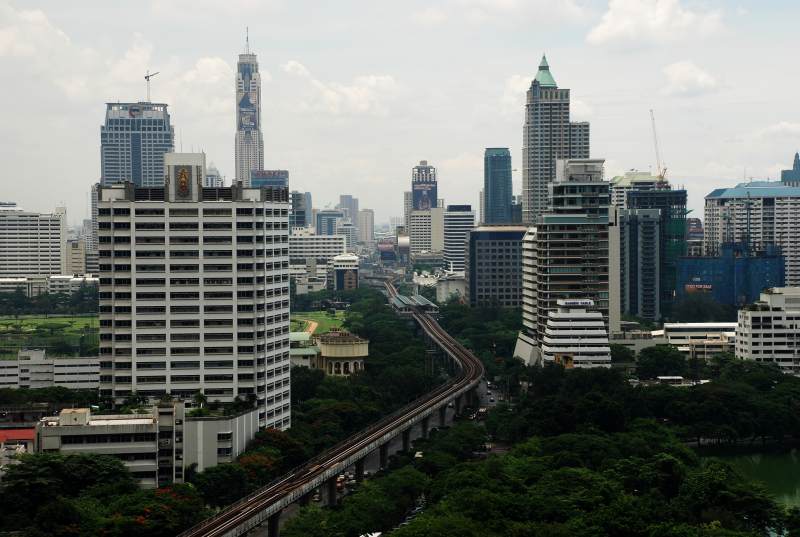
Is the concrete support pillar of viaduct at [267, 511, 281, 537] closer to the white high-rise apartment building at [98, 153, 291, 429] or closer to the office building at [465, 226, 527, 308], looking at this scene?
the white high-rise apartment building at [98, 153, 291, 429]

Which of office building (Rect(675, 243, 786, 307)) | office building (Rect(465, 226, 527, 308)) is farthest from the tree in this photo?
office building (Rect(465, 226, 527, 308))

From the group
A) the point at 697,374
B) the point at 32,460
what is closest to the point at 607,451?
the point at 32,460

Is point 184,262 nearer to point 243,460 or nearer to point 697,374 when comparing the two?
point 243,460

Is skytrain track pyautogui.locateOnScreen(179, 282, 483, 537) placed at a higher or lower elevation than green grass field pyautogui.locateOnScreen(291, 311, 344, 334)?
lower

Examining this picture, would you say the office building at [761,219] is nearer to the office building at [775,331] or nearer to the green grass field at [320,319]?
the green grass field at [320,319]

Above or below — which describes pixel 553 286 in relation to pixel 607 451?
above

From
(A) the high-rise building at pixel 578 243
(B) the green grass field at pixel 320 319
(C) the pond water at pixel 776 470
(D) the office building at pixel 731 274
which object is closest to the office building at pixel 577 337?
(A) the high-rise building at pixel 578 243
